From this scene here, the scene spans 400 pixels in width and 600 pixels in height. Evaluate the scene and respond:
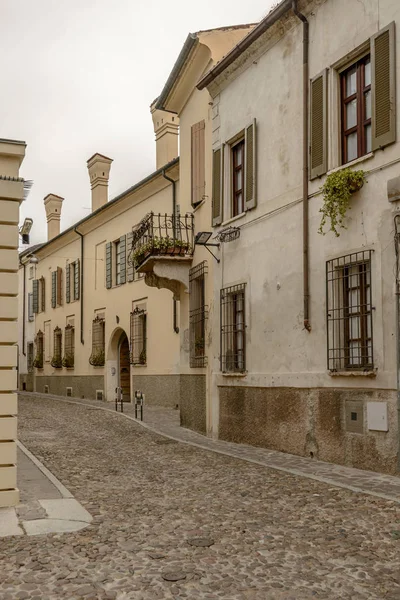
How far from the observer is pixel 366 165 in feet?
32.3

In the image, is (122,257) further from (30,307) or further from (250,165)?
(30,307)

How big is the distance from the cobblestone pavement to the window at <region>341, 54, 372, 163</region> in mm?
4758

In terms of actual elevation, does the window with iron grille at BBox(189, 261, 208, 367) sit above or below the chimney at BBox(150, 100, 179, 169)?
below

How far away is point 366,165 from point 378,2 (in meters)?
2.19

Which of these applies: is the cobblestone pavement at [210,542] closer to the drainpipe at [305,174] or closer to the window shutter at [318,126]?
the drainpipe at [305,174]

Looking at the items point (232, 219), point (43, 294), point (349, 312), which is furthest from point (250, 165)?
point (43, 294)

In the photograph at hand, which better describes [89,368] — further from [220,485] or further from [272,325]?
[220,485]

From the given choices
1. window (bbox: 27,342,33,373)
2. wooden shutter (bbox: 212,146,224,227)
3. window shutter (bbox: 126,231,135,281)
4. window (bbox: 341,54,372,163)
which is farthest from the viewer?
window (bbox: 27,342,33,373)

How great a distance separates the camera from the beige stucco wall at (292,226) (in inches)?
370

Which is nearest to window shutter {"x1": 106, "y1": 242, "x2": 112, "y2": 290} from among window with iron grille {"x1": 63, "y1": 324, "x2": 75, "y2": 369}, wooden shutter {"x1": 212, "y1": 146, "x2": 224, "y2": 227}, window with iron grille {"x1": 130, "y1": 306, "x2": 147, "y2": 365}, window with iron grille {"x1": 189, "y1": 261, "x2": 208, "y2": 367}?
window with iron grille {"x1": 130, "y1": 306, "x2": 147, "y2": 365}

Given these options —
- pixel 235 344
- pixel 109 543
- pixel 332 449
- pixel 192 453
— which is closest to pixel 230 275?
pixel 235 344

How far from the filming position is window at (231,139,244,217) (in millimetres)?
13828

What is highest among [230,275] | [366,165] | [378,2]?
[378,2]

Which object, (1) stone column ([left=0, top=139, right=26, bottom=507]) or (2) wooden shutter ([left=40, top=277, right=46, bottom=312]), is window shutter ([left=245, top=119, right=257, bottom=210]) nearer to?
(1) stone column ([left=0, top=139, right=26, bottom=507])
